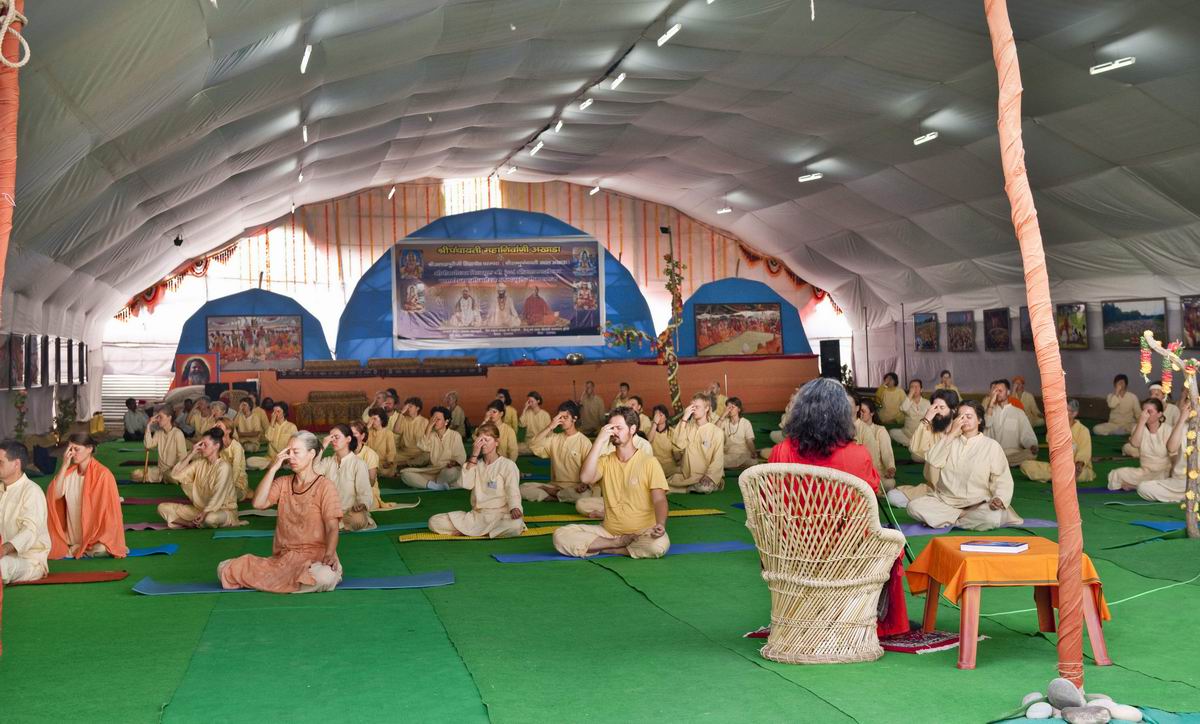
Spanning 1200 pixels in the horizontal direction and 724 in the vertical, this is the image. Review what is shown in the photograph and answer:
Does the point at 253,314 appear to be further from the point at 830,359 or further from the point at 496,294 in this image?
the point at 830,359

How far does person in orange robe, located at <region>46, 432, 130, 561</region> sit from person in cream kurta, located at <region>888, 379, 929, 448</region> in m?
10.1

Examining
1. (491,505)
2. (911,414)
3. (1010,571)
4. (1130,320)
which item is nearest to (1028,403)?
(911,414)

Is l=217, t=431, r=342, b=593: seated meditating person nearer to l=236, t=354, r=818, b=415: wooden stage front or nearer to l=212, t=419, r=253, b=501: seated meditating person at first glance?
l=212, t=419, r=253, b=501: seated meditating person

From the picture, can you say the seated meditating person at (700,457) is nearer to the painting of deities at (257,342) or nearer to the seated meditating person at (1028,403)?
the seated meditating person at (1028,403)

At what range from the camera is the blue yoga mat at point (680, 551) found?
7.75 metres

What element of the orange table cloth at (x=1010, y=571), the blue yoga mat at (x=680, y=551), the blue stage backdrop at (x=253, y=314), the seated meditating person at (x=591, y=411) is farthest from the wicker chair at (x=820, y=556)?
the blue stage backdrop at (x=253, y=314)

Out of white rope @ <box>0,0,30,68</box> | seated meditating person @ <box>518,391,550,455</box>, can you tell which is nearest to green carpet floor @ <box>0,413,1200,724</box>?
white rope @ <box>0,0,30,68</box>

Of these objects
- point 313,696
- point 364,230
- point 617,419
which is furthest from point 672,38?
point 364,230

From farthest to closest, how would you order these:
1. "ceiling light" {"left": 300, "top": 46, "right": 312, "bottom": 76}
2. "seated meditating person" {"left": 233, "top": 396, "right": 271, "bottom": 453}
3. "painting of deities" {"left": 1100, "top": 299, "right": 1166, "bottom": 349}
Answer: "painting of deities" {"left": 1100, "top": 299, "right": 1166, "bottom": 349}, "seated meditating person" {"left": 233, "top": 396, "right": 271, "bottom": 453}, "ceiling light" {"left": 300, "top": 46, "right": 312, "bottom": 76}

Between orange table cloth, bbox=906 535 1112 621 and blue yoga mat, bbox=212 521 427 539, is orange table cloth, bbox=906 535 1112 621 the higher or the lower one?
the higher one

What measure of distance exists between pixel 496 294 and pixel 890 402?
10.7 metres

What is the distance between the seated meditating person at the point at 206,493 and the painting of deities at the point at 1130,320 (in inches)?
520

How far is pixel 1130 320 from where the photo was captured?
17.6 m

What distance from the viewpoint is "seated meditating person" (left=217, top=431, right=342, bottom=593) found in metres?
6.64
